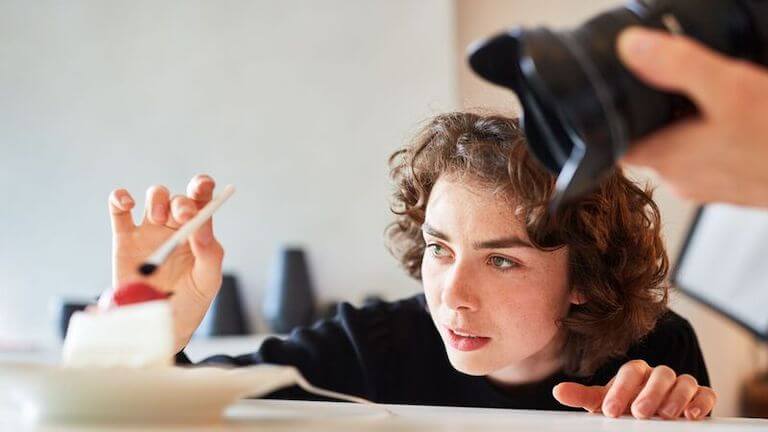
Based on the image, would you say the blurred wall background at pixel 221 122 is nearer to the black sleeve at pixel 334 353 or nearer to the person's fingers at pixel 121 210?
the black sleeve at pixel 334 353

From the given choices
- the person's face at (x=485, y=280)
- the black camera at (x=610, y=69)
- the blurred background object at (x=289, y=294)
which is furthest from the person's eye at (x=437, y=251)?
the blurred background object at (x=289, y=294)

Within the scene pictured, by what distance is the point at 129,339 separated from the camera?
2.08ft

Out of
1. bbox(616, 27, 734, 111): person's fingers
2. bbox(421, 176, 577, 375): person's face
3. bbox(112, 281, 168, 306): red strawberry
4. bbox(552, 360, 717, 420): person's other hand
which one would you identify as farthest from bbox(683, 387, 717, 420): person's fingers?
bbox(112, 281, 168, 306): red strawberry

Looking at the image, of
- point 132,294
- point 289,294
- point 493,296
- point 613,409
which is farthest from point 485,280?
point 289,294

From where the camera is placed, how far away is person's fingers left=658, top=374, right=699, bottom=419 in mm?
909

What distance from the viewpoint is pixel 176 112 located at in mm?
3062

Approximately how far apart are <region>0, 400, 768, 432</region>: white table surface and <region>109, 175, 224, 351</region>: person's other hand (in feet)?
0.73

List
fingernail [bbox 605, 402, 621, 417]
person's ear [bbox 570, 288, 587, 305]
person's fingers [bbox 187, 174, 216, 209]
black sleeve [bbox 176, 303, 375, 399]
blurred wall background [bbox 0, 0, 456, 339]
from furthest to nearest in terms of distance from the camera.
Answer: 1. blurred wall background [bbox 0, 0, 456, 339]
2. black sleeve [bbox 176, 303, 375, 399]
3. person's ear [bbox 570, 288, 587, 305]
4. person's fingers [bbox 187, 174, 216, 209]
5. fingernail [bbox 605, 402, 621, 417]

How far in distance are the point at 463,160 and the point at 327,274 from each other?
189 cm

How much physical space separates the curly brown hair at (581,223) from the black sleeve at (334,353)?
216 millimetres

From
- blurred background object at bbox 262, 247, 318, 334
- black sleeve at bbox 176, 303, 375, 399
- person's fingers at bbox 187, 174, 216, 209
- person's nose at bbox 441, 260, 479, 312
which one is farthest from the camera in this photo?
blurred background object at bbox 262, 247, 318, 334

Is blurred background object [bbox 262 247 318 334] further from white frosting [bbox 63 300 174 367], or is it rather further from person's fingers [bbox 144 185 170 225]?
white frosting [bbox 63 300 174 367]

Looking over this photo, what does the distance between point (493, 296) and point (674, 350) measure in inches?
14.9

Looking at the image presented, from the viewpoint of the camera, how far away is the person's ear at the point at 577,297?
1.24m
